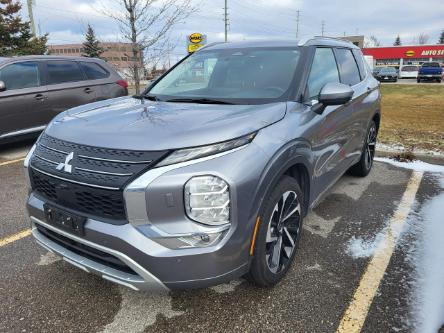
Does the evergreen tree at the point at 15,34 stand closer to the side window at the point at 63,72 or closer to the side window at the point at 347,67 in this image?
the side window at the point at 63,72

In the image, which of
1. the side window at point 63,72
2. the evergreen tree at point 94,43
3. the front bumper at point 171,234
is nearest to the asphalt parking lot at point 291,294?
the front bumper at point 171,234

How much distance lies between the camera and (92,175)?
2104 millimetres

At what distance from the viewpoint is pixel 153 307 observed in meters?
2.50

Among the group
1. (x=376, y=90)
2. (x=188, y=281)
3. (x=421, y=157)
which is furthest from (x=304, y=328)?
(x=421, y=157)

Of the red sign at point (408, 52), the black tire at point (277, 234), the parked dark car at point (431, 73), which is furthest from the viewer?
the red sign at point (408, 52)

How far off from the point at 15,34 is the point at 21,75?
2536cm

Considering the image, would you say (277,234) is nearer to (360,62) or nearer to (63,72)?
(360,62)

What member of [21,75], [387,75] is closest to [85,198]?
[21,75]

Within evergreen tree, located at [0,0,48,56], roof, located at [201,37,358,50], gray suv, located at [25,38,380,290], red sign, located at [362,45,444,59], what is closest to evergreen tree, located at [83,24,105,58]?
evergreen tree, located at [0,0,48,56]

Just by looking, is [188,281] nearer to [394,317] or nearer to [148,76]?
[394,317]

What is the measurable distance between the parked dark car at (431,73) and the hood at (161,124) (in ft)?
123

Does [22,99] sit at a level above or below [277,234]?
above

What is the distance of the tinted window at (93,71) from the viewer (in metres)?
7.41

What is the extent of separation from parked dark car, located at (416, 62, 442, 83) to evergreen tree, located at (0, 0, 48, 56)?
108 ft
